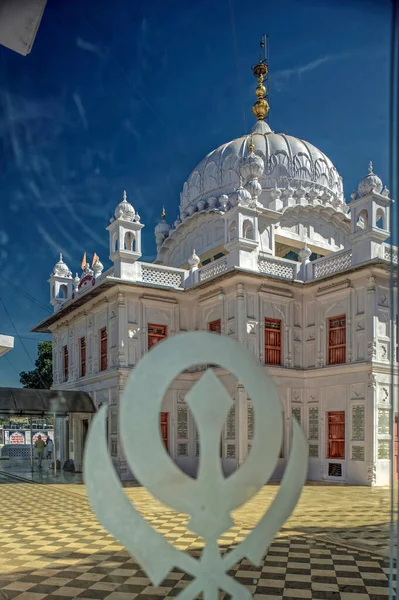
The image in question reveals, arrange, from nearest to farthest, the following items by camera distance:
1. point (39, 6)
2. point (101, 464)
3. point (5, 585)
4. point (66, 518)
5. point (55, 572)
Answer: point (101, 464)
point (39, 6)
point (5, 585)
point (55, 572)
point (66, 518)

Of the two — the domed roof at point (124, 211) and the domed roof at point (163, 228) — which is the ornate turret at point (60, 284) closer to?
the domed roof at point (163, 228)

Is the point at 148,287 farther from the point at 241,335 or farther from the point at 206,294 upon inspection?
the point at 241,335

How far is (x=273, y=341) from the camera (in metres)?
16.3

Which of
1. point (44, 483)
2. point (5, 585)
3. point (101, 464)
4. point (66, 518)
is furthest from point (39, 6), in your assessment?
point (44, 483)

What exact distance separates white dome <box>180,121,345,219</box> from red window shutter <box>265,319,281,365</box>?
6.55m

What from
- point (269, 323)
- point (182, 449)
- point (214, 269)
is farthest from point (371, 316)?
point (182, 449)

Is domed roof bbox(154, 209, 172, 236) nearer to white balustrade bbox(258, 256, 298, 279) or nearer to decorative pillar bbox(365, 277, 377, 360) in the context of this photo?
white balustrade bbox(258, 256, 298, 279)

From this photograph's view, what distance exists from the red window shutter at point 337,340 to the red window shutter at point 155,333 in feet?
16.4

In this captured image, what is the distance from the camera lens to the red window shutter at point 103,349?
1750cm

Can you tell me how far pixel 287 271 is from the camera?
54.5ft

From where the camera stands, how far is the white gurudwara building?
1455 cm

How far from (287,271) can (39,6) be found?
12815 millimetres

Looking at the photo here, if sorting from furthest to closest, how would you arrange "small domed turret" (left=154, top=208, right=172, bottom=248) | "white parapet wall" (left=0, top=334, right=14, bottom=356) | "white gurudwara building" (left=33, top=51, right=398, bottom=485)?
"small domed turret" (left=154, top=208, right=172, bottom=248), "white gurudwara building" (left=33, top=51, right=398, bottom=485), "white parapet wall" (left=0, top=334, right=14, bottom=356)

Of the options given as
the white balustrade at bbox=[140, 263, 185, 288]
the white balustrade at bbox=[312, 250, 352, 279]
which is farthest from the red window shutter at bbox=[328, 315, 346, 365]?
the white balustrade at bbox=[140, 263, 185, 288]
